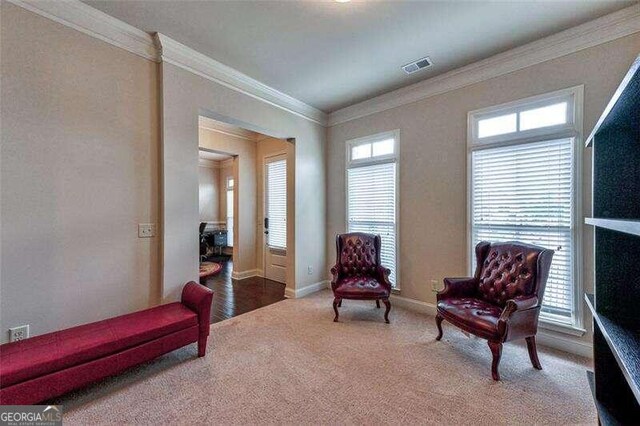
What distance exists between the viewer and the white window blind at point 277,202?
500 cm

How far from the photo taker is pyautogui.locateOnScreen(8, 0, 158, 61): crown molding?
2.06 metres

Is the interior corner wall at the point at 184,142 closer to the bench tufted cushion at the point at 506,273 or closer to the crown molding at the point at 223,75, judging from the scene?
the crown molding at the point at 223,75

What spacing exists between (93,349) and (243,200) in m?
3.69

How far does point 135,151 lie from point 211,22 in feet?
4.56

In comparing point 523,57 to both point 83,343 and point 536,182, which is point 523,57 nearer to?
point 536,182

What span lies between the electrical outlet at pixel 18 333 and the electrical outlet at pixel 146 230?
993 mm

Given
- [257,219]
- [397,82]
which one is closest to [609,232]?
[397,82]

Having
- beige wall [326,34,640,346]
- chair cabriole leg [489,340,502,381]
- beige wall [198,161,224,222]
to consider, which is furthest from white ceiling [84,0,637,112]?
beige wall [198,161,224,222]

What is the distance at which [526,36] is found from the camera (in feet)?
8.41

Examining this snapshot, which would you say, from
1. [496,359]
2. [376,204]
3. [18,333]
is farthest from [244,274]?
[496,359]

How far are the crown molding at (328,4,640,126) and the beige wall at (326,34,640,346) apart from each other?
2.5 inches

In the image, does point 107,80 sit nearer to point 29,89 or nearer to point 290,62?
point 29,89

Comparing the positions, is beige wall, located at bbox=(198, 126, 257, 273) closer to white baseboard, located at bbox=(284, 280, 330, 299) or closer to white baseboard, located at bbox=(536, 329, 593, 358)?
white baseboard, located at bbox=(284, 280, 330, 299)

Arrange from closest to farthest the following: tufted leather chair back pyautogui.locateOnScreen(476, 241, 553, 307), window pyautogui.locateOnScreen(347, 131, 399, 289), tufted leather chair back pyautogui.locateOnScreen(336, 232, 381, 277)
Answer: tufted leather chair back pyautogui.locateOnScreen(476, 241, 553, 307) → tufted leather chair back pyautogui.locateOnScreen(336, 232, 381, 277) → window pyautogui.locateOnScreen(347, 131, 399, 289)
